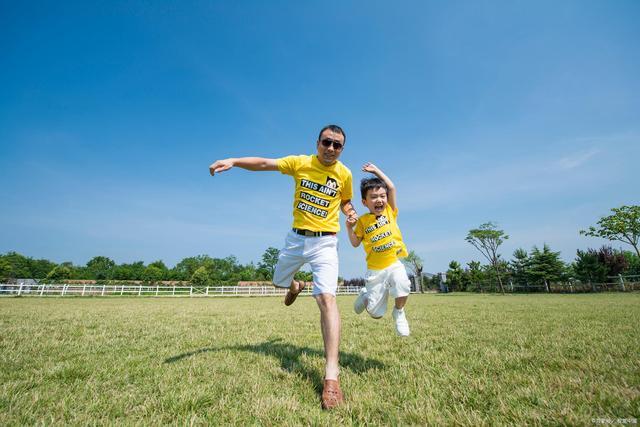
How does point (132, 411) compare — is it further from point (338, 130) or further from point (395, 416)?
point (338, 130)

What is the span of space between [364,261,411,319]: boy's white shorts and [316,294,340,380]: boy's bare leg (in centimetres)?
129

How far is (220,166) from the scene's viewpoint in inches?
122

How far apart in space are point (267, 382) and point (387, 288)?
207 cm

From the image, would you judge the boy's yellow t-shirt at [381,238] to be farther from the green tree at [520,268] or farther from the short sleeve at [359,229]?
the green tree at [520,268]

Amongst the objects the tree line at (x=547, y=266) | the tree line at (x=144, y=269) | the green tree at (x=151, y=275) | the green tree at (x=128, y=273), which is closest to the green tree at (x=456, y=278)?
the tree line at (x=547, y=266)

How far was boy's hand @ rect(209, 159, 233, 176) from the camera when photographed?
3.02m

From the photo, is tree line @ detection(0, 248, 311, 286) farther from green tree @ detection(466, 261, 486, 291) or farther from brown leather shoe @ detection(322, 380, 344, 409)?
brown leather shoe @ detection(322, 380, 344, 409)

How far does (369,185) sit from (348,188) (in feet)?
2.25

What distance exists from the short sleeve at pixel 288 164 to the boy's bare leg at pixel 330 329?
4.88ft

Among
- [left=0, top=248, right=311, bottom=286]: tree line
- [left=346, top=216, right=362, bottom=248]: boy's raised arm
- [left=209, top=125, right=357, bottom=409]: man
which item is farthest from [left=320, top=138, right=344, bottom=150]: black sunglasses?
[left=0, top=248, right=311, bottom=286]: tree line

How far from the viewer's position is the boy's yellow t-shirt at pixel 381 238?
13.3ft

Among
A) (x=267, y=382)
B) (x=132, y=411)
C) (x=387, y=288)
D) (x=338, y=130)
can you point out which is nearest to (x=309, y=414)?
(x=267, y=382)

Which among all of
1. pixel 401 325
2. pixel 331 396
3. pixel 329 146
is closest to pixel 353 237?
pixel 401 325

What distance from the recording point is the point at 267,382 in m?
2.60
